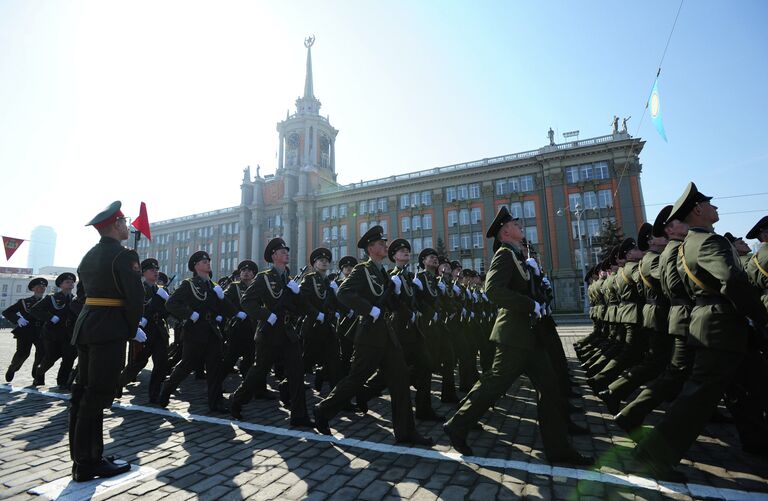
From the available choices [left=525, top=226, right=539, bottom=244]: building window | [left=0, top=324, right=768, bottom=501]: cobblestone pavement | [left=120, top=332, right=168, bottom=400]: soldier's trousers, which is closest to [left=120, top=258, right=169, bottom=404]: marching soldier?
[left=120, top=332, right=168, bottom=400]: soldier's trousers

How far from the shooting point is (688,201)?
11.8 ft

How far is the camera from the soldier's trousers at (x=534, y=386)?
3.60 meters

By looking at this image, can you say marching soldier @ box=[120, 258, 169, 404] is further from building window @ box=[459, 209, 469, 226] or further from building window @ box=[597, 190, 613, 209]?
building window @ box=[597, 190, 613, 209]

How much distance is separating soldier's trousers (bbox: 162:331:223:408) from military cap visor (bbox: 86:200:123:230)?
2.56 m

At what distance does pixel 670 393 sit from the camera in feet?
12.5

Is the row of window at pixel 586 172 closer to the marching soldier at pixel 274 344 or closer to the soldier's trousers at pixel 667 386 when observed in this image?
the soldier's trousers at pixel 667 386

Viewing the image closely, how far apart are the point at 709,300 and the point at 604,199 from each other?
41531 mm

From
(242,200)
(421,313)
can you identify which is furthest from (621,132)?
(242,200)

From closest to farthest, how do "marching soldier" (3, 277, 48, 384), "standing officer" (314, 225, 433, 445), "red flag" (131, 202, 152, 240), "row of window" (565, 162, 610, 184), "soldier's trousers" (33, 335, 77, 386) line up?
"standing officer" (314, 225, 433, 445) < "soldier's trousers" (33, 335, 77, 386) < "marching soldier" (3, 277, 48, 384) < "red flag" (131, 202, 152, 240) < "row of window" (565, 162, 610, 184)

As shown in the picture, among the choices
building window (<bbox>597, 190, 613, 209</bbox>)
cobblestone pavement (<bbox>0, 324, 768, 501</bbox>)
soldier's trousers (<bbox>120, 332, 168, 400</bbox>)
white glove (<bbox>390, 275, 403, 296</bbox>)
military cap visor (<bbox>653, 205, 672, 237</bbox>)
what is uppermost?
building window (<bbox>597, 190, 613, 209</bbox>)

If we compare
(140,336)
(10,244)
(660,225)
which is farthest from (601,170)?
(10,244)

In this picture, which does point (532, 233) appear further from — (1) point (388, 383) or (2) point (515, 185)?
(1) point (388, 383)

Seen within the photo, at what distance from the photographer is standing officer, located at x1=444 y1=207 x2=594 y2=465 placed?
3.58 metres

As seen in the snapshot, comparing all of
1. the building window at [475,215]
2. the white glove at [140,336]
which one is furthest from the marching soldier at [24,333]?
the building window at [475,215]
